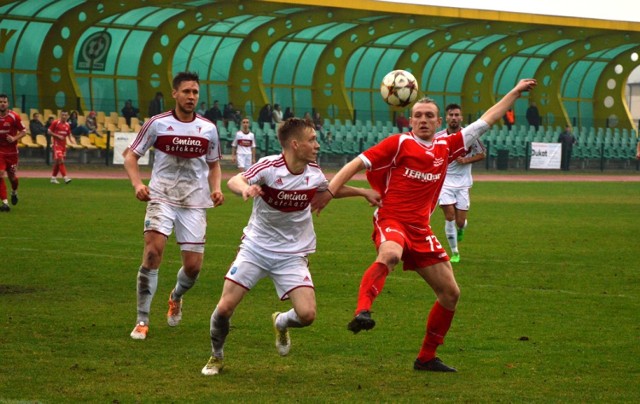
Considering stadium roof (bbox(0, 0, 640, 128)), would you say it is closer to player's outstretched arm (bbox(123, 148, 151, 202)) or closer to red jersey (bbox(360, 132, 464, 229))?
player's outstretched arm (bbox(123, 148, 151, 202))

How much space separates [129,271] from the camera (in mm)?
12992

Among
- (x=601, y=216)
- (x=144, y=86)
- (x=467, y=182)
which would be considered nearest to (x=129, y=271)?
(x=467, y=182)

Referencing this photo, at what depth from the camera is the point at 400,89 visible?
10617 millimetres

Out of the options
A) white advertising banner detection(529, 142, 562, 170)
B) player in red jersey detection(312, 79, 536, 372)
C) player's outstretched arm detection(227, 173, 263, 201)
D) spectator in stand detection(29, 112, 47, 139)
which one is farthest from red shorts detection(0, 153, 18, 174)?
white advertising banner detection(529, 142, 562, 170)

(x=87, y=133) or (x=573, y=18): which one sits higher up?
(x=573, y=18)

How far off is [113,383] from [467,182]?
350 inches

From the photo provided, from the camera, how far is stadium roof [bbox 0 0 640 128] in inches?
1626

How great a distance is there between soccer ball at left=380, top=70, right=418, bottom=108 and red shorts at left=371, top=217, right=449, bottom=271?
8.39 ft

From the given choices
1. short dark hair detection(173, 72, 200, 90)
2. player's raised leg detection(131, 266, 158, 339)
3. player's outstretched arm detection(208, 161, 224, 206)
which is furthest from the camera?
player's outstretched arm detection(208, 161, 224, 206)

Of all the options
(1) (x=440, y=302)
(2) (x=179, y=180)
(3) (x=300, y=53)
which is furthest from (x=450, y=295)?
(3) (x=300, y=53)

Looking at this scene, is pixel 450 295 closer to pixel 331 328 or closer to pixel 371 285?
pixel 371 285

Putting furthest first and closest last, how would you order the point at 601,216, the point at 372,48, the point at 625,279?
the point at 372,48 < the point at 601,216 < the point at 625,279

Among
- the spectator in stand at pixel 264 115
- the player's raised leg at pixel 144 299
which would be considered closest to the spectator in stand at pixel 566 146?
the spectator in stand at pixel 264 115

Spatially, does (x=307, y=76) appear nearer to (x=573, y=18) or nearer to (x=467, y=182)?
(x=573, y=18)
